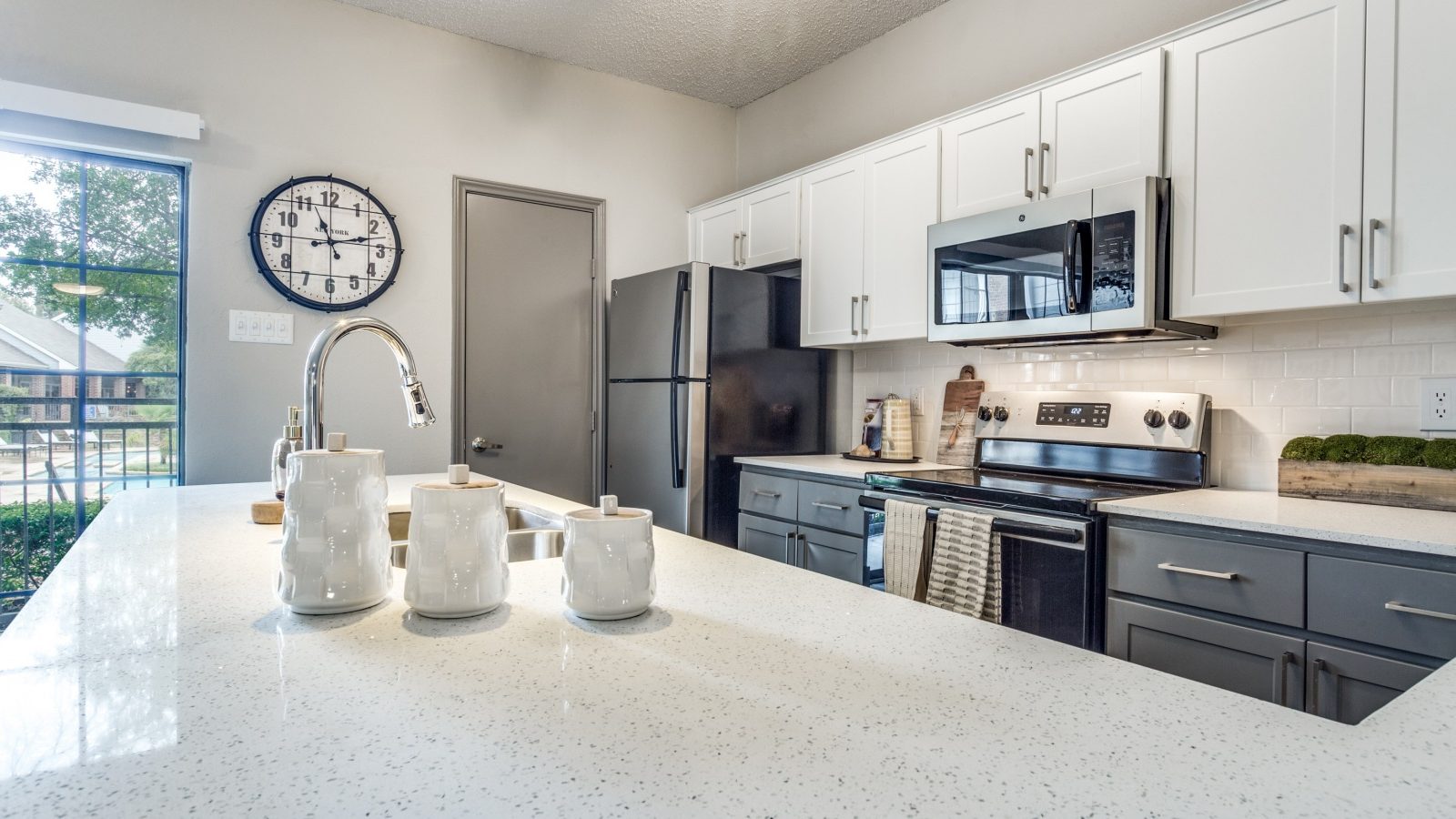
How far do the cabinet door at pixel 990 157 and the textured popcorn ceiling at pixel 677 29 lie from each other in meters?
0.90

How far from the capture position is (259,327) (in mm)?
3066

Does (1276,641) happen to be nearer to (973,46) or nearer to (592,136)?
(973,46)

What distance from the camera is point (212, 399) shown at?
2.97 meters

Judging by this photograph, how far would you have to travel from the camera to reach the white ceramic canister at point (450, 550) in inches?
34.6

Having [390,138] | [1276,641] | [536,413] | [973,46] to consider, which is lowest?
[1276,641]

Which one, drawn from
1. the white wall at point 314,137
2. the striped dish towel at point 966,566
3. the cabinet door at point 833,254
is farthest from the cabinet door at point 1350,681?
the white wall at point 314,137

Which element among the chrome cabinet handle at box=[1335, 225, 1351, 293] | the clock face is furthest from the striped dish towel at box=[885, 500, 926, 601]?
the clock face

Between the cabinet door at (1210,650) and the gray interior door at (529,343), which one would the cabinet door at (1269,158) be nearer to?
the cabinet door at (1210,650)

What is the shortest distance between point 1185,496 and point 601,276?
2.77 meters

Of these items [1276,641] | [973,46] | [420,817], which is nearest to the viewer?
[420,817]

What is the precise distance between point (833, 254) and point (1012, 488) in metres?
1.40

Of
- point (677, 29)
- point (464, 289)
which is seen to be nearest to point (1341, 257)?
point (677, 29)

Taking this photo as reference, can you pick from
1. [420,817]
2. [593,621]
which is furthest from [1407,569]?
[420,817]

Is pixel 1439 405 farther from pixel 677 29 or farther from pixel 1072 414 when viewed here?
pixel 677 29
